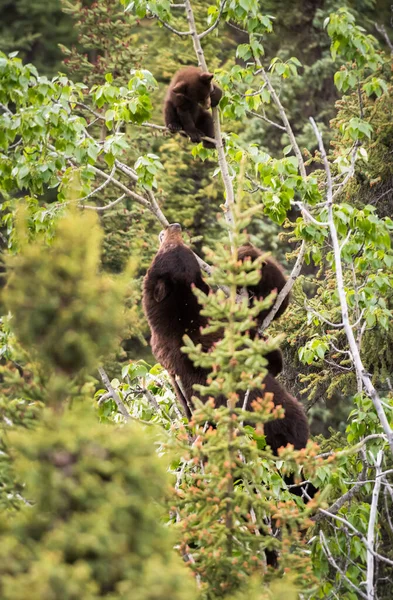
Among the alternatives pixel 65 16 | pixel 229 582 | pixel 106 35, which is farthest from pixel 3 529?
pixel 65 16

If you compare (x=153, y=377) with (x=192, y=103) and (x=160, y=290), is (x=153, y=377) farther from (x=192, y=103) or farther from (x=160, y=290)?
(x=192, y=103)

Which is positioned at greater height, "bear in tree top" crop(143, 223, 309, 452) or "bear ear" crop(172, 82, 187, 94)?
"bear ear" crop(172, 82, 187, 94)

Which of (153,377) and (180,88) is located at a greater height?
(180,88)

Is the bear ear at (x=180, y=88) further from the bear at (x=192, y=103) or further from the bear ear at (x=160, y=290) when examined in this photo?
the bear ear at (x=160, y=290)

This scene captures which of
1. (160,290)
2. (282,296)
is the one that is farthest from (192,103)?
(282,296)

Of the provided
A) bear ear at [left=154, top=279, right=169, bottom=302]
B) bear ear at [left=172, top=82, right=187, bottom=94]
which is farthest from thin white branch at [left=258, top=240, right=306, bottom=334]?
bear ear at [left=172, top=82, right=187, bottom=94]

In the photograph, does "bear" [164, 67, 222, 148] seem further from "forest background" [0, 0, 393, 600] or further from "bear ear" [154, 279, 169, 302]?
"bear ear" [154, 279, 169, 302]

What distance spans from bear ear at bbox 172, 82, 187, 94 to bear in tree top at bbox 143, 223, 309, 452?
4.00 feet

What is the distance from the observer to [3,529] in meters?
2.24

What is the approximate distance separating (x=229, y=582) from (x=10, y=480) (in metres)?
0.82

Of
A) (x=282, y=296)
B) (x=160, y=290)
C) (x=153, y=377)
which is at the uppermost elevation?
(x=282, y=296)

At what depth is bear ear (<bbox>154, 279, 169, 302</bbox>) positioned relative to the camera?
4684 millimetres

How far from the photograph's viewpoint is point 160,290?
4.69m

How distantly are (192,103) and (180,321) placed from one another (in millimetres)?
1624
